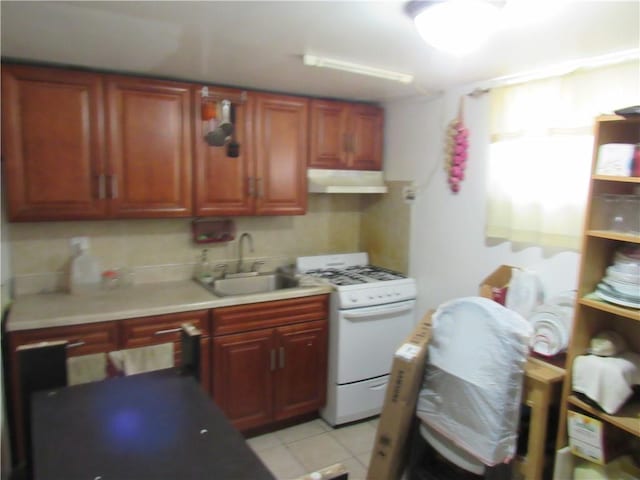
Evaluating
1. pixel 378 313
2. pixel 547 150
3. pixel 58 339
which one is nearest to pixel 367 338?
pixel 378 313

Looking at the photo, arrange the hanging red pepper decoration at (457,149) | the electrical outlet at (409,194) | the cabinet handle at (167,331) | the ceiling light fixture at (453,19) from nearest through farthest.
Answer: the ceiling light fixture at (453,19), the cabinet handle at (167,331), the hanging red pepper decoration at (457,149), the electrical outlet at (409,194)

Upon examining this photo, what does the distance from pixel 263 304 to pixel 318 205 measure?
1111 mm

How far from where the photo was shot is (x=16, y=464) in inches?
88.4

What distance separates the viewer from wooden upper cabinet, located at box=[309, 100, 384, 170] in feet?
10.4

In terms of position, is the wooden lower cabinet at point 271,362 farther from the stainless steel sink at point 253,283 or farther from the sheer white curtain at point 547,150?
the sheer white curtain at point 547,150

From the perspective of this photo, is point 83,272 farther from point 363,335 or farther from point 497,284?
point 497,284

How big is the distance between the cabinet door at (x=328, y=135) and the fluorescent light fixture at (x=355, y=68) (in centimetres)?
76

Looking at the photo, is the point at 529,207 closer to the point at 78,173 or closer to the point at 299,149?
the point at 299,149

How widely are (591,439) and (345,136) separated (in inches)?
90.6

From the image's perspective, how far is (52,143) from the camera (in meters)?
2.37

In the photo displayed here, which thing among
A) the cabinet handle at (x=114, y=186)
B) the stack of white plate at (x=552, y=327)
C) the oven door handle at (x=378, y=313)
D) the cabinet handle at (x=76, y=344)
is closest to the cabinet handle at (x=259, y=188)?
the cabinet handle at (x=114, y=186)

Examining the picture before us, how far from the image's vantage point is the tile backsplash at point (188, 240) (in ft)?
8.66

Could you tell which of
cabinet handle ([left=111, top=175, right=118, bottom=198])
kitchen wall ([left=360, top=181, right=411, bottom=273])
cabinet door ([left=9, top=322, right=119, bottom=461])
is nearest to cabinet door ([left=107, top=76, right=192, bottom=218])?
cabinet handle ([left=111, top=175, right=118, bottom=198])

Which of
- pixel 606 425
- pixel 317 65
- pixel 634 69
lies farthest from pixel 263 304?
pixel 634 69
